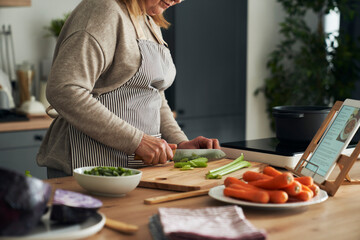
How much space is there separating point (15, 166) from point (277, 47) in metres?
2.53

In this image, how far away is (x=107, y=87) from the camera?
1.69 meters

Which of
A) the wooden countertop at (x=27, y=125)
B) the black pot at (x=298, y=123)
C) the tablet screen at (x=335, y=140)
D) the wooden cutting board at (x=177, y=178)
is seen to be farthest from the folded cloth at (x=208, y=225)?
the wooden countertop at (x=27, y=125)

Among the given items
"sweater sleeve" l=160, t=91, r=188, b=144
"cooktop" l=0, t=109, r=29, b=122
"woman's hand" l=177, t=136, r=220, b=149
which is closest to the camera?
"woman's hand" l=177, t=136, r=220, b=149

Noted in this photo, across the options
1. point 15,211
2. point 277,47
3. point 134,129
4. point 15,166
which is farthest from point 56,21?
point 15,211

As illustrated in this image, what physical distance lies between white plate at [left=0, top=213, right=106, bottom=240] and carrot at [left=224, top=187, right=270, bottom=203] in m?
0.34

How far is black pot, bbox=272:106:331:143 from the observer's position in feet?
5.92

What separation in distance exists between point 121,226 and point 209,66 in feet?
9.88

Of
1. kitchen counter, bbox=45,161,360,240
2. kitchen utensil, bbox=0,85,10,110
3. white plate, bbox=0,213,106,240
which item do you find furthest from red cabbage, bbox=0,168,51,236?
kitchen utensil, bbox=0,85,10,110

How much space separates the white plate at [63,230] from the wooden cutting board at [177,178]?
1.39ft

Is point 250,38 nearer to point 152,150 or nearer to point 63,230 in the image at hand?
point 152,150

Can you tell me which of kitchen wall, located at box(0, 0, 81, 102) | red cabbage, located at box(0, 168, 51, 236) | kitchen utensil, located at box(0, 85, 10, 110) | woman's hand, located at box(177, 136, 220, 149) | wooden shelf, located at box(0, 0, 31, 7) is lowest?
kitchen utensil, located at box(0, 85, 10, 110)

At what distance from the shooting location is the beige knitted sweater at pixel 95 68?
1559mm

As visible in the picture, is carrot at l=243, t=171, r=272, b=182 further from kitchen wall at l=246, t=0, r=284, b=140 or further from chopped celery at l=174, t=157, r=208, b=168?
kitchen wall at l=246, t=0, r=284, b=140

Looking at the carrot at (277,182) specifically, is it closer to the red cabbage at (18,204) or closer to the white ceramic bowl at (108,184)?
the white ceramic bowl at (108,184)
